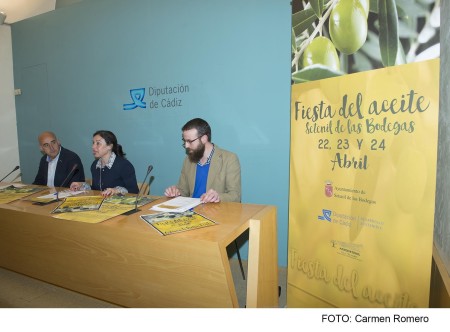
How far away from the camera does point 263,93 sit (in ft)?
9.27

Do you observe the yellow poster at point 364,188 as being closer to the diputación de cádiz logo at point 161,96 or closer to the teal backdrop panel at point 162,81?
the teal backdrop panel at point 162,81

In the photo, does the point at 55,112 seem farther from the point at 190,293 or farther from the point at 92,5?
the point at 190,293

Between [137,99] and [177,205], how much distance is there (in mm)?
2014

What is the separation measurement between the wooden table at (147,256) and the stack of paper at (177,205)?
72 mm

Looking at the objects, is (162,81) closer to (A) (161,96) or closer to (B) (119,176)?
(A) (161,96)

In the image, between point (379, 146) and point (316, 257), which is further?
point (316, 257)

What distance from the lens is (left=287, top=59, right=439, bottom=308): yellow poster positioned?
141 cm

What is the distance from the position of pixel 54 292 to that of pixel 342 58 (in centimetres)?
284

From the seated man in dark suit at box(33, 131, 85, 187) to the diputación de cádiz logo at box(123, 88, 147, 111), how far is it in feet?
2.87

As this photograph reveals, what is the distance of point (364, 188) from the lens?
164 cm

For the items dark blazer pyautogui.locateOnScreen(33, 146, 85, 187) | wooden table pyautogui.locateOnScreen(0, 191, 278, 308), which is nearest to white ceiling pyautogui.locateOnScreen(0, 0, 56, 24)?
dark blazer pyautogui.locateOnScreen(33, 146, 85, 187)

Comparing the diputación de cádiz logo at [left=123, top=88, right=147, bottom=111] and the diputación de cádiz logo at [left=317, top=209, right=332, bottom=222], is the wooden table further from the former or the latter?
the diputación de cádiz logo at [left=123, top=88, right=147, bottom=111]

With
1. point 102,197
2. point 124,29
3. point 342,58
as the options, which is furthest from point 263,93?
point 124,29

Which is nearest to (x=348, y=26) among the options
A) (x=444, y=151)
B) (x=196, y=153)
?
(x=444, y=151)
